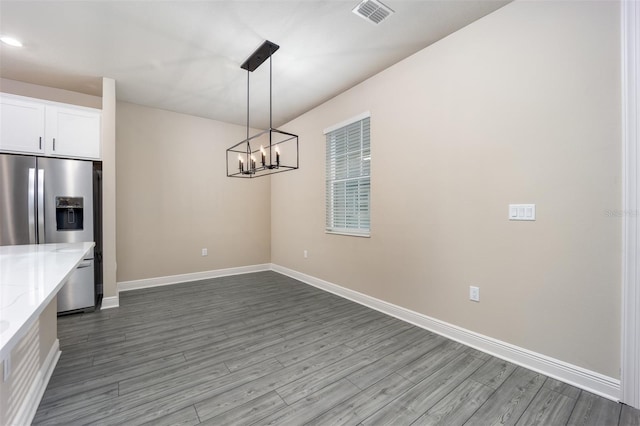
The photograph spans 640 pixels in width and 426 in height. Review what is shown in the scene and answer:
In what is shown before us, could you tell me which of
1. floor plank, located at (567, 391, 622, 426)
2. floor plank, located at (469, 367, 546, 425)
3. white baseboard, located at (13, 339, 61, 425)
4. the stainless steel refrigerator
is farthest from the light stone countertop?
floor plank, located at (567, 391, 622, 426)

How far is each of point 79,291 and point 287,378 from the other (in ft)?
9.39

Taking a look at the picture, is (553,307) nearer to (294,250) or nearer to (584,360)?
(584,360)

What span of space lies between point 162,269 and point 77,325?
1.58m

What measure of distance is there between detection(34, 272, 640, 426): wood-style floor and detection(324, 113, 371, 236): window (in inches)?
50.1

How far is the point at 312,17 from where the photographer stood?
231 cm

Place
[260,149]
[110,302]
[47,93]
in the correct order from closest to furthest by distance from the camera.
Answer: [260,149] < [110,302] < [47,93]

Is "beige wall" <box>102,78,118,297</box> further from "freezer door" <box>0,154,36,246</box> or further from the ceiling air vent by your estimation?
the ceiling air vent

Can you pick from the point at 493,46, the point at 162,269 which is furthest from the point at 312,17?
the point at 162,269

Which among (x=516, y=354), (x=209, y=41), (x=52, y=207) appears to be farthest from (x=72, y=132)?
(x=516, y=354)

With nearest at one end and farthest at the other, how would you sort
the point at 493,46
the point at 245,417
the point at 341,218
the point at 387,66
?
1. the point at 245,417
2. the point at 493,46
3. the point at 387,66
4. the point at 341,218

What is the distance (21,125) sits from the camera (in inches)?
117

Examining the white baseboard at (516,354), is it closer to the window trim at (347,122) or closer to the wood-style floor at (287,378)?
the wood-style floor at (287,378)

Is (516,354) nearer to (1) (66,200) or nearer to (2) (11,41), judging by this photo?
(1) (66,200)

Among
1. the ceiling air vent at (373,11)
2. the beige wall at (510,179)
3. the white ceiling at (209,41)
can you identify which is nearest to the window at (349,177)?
the beige wall at (510,179)
